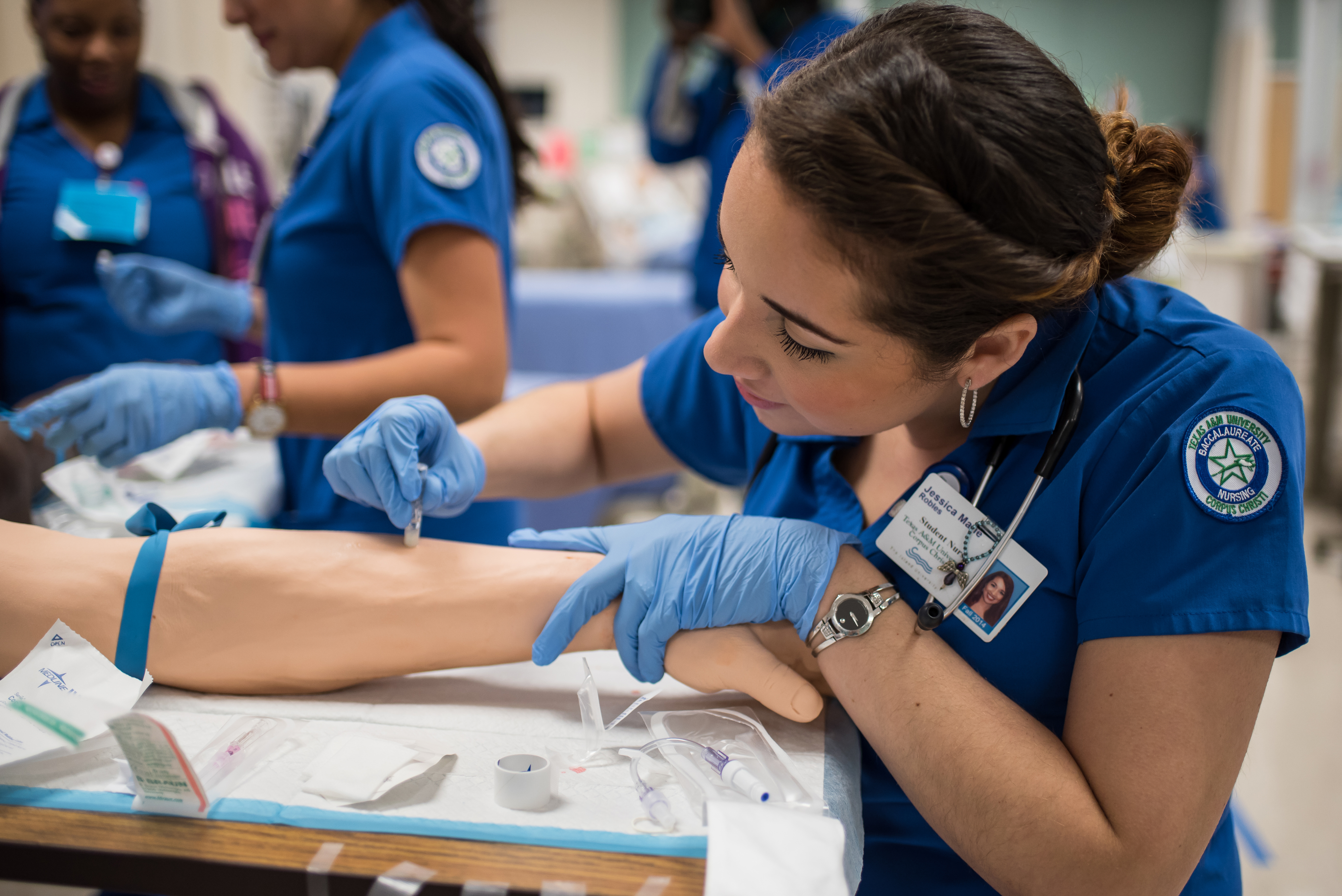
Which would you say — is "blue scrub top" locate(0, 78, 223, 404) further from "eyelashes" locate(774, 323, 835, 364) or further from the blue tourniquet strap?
"eyelashes" locate(774, 323, 835, 364)

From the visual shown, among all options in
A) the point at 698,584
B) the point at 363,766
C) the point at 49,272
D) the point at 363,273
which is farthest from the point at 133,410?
the point at 49,272

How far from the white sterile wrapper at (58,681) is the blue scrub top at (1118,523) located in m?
0.76

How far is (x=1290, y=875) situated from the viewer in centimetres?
206

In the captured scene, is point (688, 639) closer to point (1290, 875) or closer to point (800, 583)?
point (800, 583)

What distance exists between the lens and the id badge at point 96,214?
213 cm

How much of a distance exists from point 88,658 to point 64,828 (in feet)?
0.54

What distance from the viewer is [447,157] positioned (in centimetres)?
138

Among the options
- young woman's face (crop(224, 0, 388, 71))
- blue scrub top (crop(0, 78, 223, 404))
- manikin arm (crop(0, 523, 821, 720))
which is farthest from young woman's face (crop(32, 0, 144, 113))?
manikin arm (crop(0, 523, 821, 720))

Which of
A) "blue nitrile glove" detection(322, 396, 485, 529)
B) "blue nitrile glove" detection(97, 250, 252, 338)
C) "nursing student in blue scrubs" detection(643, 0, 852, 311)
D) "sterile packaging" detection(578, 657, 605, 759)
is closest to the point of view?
"sterile packaging" detection(578, 657, 605, 759)

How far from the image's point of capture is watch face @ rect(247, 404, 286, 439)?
141cm

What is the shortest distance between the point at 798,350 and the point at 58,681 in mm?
756

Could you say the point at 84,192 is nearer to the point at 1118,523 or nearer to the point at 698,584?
the point at 698,584

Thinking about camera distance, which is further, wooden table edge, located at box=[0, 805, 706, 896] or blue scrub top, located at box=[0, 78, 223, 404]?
blue scrub top, located at box=[0, 78, 223, 404]

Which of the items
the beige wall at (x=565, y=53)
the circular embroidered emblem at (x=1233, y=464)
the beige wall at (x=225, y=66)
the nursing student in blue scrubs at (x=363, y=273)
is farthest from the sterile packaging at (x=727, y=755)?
the beige wall at (x=565, y=53)
